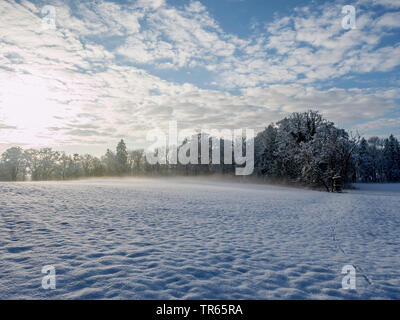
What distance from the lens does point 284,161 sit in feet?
150

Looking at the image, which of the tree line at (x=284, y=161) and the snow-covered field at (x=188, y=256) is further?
the tree line at (x=284, y=161)

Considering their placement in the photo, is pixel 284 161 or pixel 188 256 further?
pixel 284 161

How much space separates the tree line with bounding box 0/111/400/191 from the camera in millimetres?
34969

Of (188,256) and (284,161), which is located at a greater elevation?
(284,161)

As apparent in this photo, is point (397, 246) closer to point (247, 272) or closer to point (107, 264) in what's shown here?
point (247, 272)

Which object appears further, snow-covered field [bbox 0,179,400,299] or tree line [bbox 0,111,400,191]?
tree line [bbox 0,111,400,191]

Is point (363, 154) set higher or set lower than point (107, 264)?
higher

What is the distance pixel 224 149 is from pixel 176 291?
67633 millimetres

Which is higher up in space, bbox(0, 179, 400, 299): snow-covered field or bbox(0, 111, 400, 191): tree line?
bbox(0, 111, 400, 191): tree line

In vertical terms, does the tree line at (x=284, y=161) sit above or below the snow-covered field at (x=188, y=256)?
above

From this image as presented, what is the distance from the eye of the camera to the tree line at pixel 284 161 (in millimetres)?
34969
